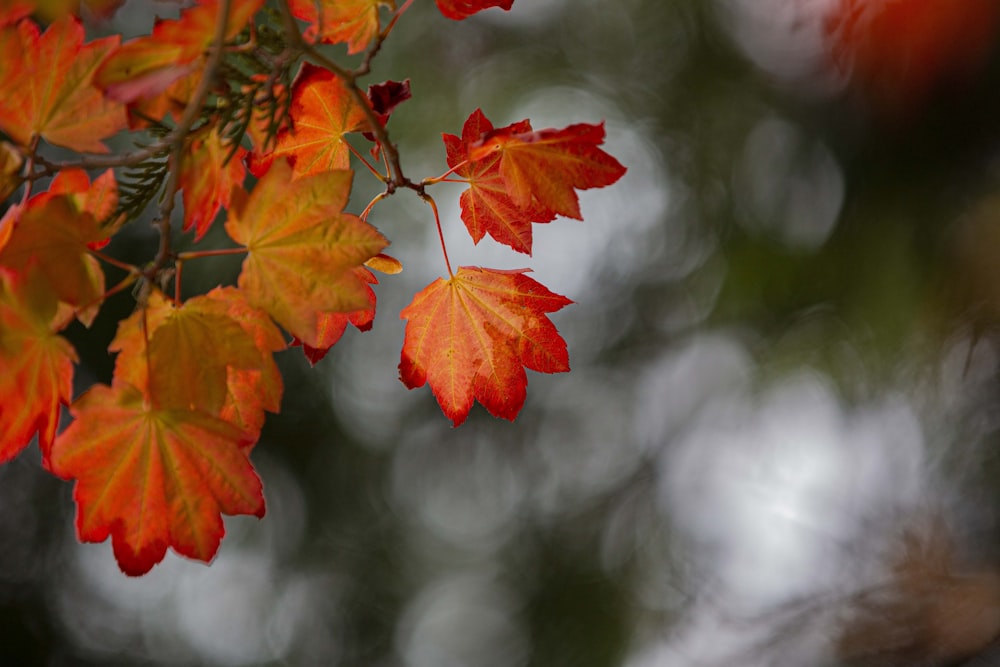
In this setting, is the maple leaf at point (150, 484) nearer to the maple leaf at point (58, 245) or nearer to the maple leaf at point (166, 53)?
the maple leaf at point (58, 245)

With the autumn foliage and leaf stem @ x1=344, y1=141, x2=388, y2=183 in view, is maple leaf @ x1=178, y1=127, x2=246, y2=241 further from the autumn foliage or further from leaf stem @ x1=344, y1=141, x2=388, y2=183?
leaf stem @ x1=344, y1=141, x2=388, y2=183

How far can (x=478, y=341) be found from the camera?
0.79m

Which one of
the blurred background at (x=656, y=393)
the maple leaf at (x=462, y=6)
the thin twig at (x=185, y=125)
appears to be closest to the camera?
the thin twig at (x=185, y=125)

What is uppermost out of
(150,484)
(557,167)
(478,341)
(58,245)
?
(557,167)

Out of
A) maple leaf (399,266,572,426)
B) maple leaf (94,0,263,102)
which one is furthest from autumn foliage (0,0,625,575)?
maple leaf (399,266,572,426)

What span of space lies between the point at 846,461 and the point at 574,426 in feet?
4.45

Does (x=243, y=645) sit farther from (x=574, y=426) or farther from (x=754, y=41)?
(x=754, y=41)

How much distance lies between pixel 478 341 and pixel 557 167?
22 cm

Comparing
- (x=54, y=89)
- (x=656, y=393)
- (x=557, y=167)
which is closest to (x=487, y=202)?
(x=557, y=167)

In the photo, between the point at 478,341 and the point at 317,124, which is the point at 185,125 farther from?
the point at 478,341

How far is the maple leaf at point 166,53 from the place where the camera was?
Answer: 45cm

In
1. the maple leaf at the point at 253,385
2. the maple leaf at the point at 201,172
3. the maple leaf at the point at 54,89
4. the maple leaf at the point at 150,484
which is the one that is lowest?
the maple leaf at the point at 150,484

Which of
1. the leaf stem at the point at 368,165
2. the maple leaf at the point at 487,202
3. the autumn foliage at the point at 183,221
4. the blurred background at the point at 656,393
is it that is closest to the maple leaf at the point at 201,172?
the autumn foliage at the point at 183,221

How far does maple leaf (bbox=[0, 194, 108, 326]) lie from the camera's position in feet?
1.60
